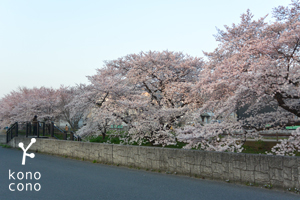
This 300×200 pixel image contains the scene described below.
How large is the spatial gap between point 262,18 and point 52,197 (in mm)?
13251

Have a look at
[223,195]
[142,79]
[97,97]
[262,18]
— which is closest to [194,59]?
[142,79]

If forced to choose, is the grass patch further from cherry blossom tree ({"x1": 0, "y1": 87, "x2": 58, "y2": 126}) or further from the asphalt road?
cherry blossom tree ({"x1": 0, "y1": 87, "x2": 58, "y2": 126})

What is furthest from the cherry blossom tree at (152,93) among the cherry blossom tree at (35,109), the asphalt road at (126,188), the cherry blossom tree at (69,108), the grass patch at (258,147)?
the cherry blossom tree at (35,109)

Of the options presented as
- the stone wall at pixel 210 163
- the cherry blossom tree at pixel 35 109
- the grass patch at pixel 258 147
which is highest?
the cherry blossom tree at pixel 35 109

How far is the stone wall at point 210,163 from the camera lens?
6.41 metres

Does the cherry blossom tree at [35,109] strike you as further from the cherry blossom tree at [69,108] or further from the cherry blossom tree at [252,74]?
the cherry blossom tree at [252,74]

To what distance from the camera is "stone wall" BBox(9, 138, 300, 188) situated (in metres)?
6.41

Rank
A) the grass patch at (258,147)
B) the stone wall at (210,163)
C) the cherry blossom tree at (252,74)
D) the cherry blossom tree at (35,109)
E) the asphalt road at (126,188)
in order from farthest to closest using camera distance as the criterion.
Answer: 1. the cherry blossom tree at (35,109)
2. the grass patch at (258,147)
3. the cherry blossom tree at (252,74)
4. the stone wall at (210,163)
5. the asphalt road at (126,188)

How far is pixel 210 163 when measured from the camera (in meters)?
7.79

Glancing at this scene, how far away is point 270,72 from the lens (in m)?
10.8

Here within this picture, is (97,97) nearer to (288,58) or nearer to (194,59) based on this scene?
(194,59)

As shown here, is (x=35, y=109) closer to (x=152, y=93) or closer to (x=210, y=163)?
(x=152, y=93)

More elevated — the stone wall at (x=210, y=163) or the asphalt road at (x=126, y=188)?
the stone wall at (x=210, y=163)

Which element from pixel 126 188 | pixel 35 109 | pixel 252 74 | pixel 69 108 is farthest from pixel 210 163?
pixel 35 109
